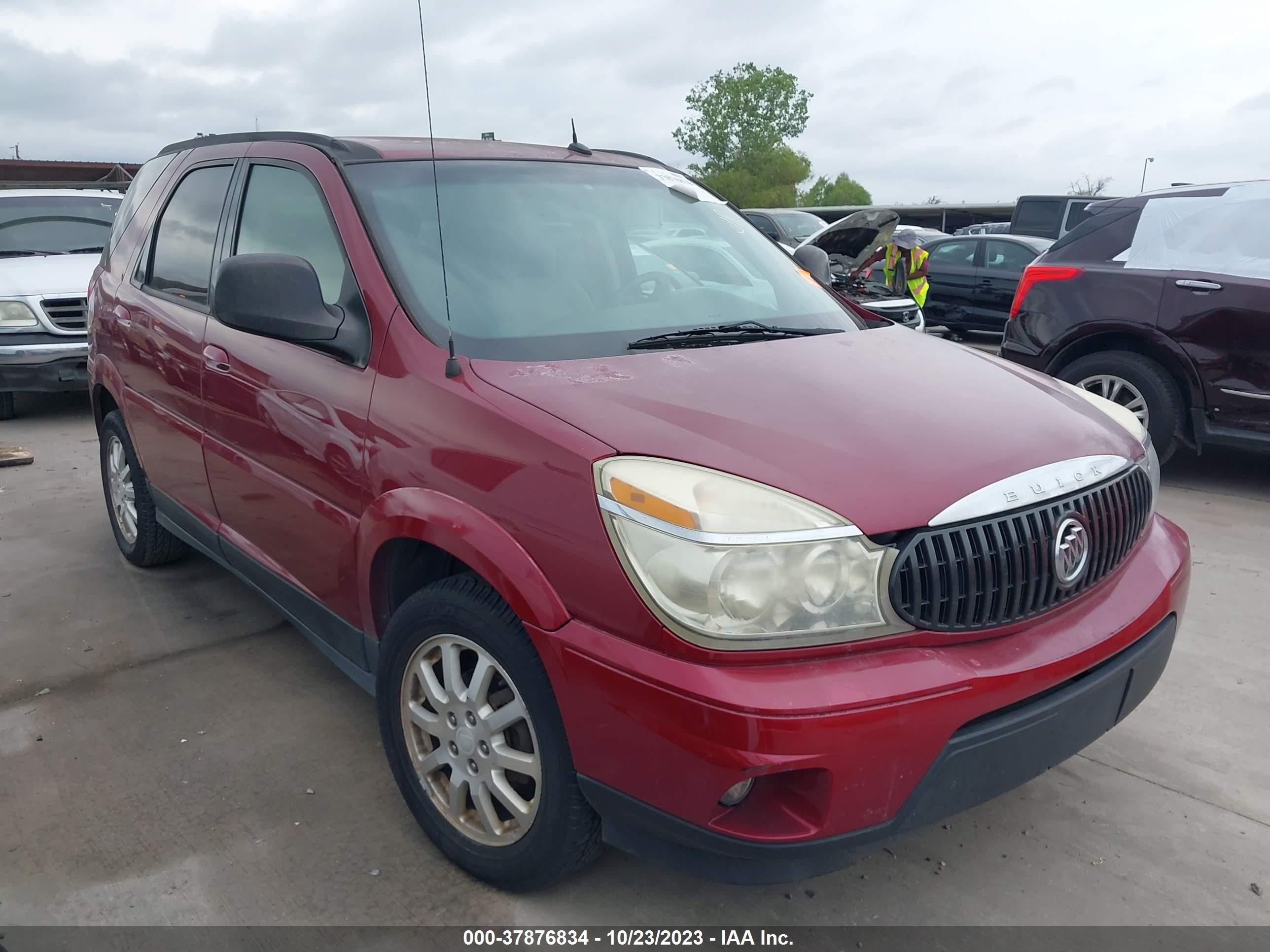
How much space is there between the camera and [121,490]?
14.6 feet

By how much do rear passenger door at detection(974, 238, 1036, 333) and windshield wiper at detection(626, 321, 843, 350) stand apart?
9.80 metres

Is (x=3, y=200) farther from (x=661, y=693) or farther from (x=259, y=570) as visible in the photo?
(x=661, y=693)

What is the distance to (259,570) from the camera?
3.20 meters

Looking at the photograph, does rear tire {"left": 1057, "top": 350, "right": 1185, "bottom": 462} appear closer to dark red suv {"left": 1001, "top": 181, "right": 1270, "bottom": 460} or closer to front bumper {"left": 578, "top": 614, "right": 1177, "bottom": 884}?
dark red suv {"left": 1001, "top": 181, "right": 1270, "bottom": 460}

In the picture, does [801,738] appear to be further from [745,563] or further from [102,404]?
[102,404]

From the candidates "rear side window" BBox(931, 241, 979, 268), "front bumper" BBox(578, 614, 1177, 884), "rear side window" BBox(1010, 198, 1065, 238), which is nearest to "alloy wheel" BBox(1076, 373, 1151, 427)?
"front bumper" BBox(578, 614, 1177, 884)

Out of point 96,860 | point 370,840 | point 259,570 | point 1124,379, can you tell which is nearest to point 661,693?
point 370,840

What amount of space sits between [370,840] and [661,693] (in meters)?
1.21

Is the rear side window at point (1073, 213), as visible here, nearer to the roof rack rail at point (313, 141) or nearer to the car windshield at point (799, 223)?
the car windshield at point (799, 223)

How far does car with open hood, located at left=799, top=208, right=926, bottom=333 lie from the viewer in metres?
8.45

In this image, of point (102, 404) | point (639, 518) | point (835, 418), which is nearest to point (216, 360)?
point (102, 404)

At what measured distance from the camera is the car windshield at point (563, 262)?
8.20 ft

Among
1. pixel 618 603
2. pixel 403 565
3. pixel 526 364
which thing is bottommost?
pixel 403 565

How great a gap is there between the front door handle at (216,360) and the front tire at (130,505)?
3.76ft
